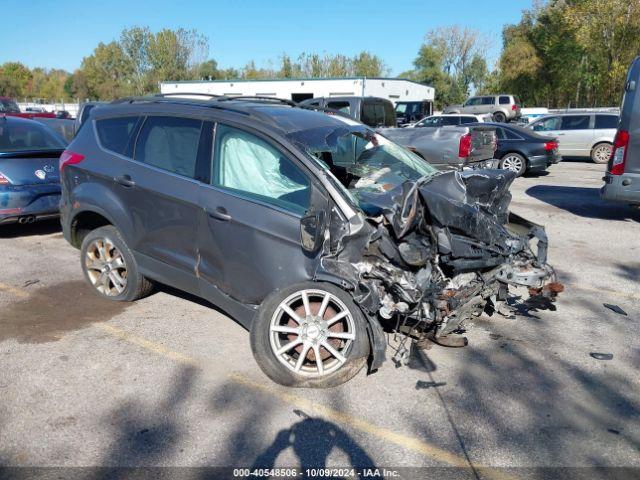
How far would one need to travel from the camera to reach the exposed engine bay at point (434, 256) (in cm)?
358

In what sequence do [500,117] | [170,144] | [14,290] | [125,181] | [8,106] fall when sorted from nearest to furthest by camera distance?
[170,144] < [125,181] < [14,290] < [8,106] < [500,117]

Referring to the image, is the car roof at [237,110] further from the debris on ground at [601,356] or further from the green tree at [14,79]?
the green tree at [14,79]

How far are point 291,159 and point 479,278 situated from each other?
5.33 feet

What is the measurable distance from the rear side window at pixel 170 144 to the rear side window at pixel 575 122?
17025 millimetres

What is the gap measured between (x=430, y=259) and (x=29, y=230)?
6.68m

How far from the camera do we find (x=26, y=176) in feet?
22.9

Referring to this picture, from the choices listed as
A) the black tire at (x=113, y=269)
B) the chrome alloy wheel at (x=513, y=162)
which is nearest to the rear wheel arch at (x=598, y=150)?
the chrome alloy wheel at (x=513, y=162)

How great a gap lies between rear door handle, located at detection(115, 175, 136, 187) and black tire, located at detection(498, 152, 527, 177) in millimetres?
11605

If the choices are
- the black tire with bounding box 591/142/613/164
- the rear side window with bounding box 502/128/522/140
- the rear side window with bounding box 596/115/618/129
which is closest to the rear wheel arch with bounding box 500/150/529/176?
the rear side window with bounding box 502/128/522/140

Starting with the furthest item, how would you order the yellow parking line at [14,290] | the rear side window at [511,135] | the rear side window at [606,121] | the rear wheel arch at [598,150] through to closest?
1. the rear wheel arch at [598,150]
2. the rear side window at [606,121]
3. the rear side window at [511,135]
4. the yellow parking line at [14,290]

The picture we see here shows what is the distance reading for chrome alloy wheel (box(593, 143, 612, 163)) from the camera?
17.5m

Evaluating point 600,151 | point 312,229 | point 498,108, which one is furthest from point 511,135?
point 498,108

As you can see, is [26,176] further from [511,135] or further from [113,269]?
[511,135]

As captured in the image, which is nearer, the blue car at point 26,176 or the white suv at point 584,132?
the blue car at point 26,176
